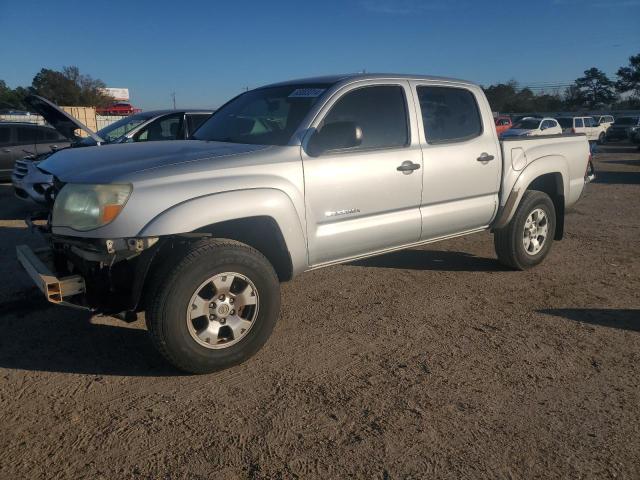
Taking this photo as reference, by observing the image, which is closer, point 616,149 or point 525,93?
point 616,149

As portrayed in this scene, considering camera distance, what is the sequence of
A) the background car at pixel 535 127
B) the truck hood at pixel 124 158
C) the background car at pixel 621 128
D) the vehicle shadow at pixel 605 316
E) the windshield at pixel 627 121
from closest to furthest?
1. the truck hood at pixel 124 158
2. the vehicle shadow at pixel 605 316
3. the background car at pixel 535 127
4. the background car at pixel 621 128
5. the windshield at pixel 627 121

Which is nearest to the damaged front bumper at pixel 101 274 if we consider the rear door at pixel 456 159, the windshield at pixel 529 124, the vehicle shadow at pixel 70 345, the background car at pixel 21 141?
→ the vehicle shadow at pixel 70 345

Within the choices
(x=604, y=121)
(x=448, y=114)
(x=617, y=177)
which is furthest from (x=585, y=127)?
(x=448, y=114)

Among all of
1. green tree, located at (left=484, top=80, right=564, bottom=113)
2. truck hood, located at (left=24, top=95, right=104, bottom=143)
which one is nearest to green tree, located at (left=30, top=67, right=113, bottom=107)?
green tree, located at (left=484, top=80, right=564, bottom=113)

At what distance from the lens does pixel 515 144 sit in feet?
17.0

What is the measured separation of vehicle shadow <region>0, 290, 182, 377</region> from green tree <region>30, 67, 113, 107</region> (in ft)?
186

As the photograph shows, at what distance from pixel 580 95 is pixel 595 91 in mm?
1913

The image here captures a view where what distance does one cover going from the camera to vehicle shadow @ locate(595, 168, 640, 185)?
13797 millimetres

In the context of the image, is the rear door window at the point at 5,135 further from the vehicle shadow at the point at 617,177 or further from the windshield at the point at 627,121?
the windshield at the point at 627,121

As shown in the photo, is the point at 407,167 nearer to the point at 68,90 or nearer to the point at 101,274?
the point at 101,274

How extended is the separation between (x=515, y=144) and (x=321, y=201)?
2490 mm

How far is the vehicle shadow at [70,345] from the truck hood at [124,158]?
124cm

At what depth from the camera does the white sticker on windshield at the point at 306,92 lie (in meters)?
4.07

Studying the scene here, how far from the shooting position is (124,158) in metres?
3.41
